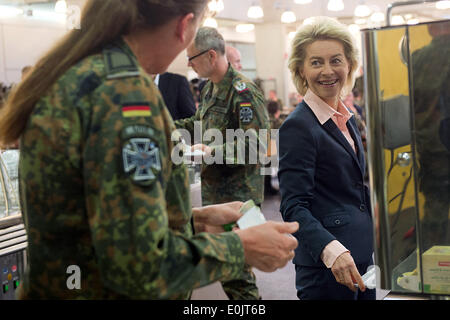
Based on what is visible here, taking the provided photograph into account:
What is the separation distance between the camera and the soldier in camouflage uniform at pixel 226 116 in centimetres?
268

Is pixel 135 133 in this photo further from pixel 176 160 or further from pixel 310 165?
pixel 310 165

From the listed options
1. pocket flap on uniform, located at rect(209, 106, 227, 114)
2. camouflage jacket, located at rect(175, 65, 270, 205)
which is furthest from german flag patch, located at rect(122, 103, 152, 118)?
pocket flap on uniform, located at rect(209, 106, 227, 114)

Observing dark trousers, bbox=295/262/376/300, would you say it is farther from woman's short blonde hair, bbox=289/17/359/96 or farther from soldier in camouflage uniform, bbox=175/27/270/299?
soldier in camouflage uniform, bbox=175/27/270/299

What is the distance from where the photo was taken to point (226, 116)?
2.77 m

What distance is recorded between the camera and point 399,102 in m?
0.98

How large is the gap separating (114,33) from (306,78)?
0.96 m

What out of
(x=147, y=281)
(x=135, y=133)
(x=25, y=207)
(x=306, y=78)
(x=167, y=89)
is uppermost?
(x=167, y=89)

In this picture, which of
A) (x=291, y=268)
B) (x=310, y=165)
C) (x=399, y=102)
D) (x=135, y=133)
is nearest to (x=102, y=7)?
(x=135, y=133)

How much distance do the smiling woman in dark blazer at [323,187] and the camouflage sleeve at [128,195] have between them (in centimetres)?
76

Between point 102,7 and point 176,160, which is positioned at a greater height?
point 102,7

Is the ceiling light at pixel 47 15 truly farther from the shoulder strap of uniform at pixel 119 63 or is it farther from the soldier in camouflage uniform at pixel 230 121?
the shoulder strap of uniform at pixel 119 63

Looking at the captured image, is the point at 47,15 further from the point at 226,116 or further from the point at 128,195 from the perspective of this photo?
the point at 128,195

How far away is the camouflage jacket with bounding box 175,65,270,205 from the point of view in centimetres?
267

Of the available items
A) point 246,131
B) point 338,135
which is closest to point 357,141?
point 338,135
